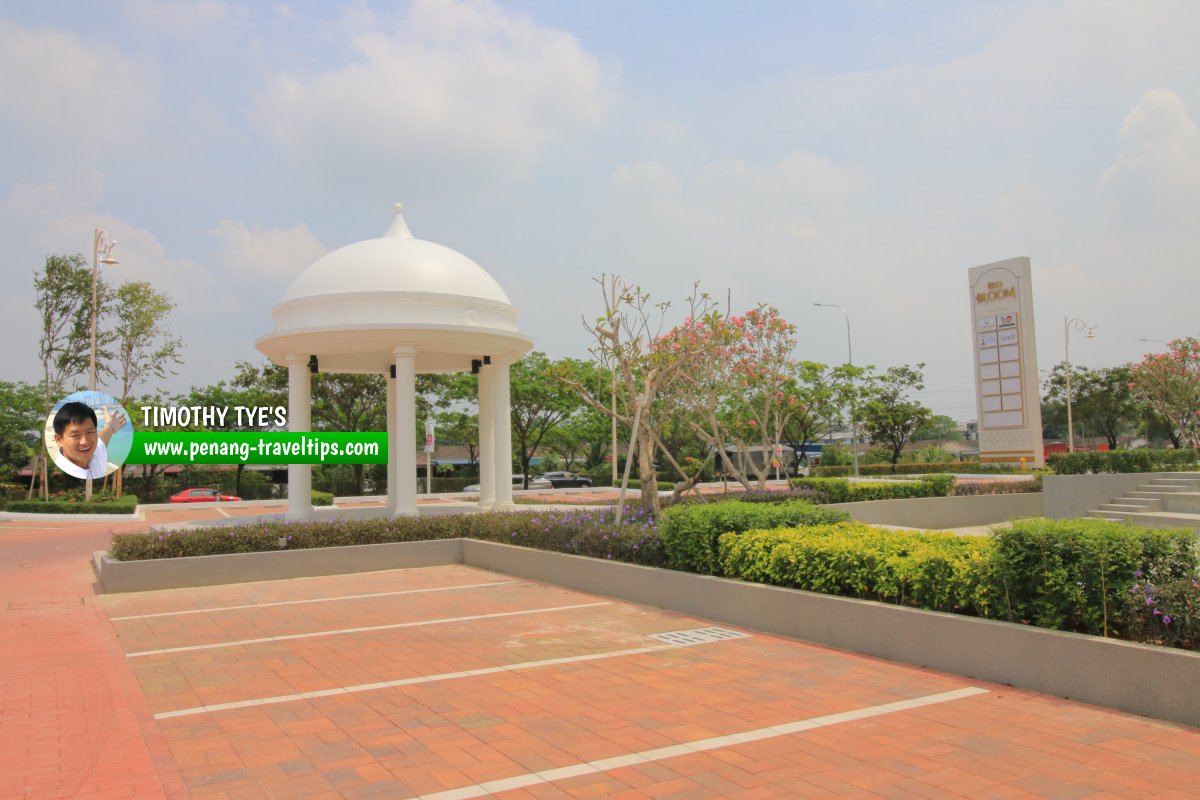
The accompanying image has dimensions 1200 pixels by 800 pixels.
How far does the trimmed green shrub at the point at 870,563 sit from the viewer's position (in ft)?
24.3

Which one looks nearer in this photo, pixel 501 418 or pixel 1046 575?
pixel 1046 575

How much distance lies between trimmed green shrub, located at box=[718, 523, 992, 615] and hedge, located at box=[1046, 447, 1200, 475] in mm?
15352

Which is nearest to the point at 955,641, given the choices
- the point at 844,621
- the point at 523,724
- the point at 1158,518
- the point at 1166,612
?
the point at 844,621

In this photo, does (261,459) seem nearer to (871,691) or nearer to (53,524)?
(53,524)

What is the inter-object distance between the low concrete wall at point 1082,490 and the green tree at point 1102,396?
31619mm

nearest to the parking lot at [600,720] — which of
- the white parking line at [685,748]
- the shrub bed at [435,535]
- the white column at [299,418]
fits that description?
the white parking line at [685,748]

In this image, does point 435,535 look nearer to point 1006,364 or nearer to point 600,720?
point 600,720

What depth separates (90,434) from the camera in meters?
32.4

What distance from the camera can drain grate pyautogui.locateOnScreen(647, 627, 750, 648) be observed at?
866 cm

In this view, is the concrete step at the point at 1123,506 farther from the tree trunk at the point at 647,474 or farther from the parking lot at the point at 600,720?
the parking lot at the point at 600,720

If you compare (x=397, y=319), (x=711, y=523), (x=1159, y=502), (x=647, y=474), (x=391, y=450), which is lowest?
(x=1159, y=502)

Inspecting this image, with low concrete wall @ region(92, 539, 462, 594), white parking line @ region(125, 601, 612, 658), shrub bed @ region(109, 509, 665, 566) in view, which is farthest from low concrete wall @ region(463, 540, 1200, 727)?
low concrete wall @ region(92, 539, 462, 594)

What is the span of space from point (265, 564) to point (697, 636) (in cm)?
783

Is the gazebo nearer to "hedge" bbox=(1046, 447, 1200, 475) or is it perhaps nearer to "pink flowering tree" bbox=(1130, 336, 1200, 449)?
"hedge" bbox=(1046, 447, 1200, 475)
